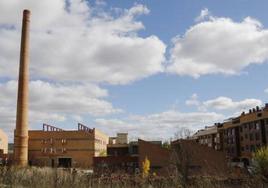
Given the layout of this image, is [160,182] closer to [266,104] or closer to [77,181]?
[77,181]

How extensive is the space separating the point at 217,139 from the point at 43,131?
139 feet

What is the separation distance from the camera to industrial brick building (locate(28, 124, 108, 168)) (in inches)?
3059

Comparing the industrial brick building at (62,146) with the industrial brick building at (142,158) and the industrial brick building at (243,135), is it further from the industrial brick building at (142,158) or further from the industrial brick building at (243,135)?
the industrial brick building at (243,135)

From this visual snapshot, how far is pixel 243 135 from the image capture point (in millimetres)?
81000

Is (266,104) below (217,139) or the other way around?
the other way around

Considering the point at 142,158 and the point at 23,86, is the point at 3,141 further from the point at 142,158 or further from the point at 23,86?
the point at 142,158

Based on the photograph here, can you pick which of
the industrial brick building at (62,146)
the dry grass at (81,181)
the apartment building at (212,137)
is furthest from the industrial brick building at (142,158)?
the dry grass at (81,181)

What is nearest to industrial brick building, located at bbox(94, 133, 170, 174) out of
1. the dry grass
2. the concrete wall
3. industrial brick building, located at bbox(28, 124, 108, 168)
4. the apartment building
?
industrial brick building, located at bbox(28, 124, 108, 168)

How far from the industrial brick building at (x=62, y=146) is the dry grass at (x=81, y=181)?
64.3 m

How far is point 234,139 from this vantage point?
86.4m

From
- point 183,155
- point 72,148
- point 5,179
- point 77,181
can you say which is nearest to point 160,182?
point 77,181

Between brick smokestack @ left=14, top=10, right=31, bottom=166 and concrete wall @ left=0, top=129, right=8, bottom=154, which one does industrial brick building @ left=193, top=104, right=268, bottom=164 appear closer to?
brick smokestack @ left=14, top=10, right=31, bottom=166

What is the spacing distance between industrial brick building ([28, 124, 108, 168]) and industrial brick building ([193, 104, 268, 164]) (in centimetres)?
2651

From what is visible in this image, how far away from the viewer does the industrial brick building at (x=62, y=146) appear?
7769 cm
